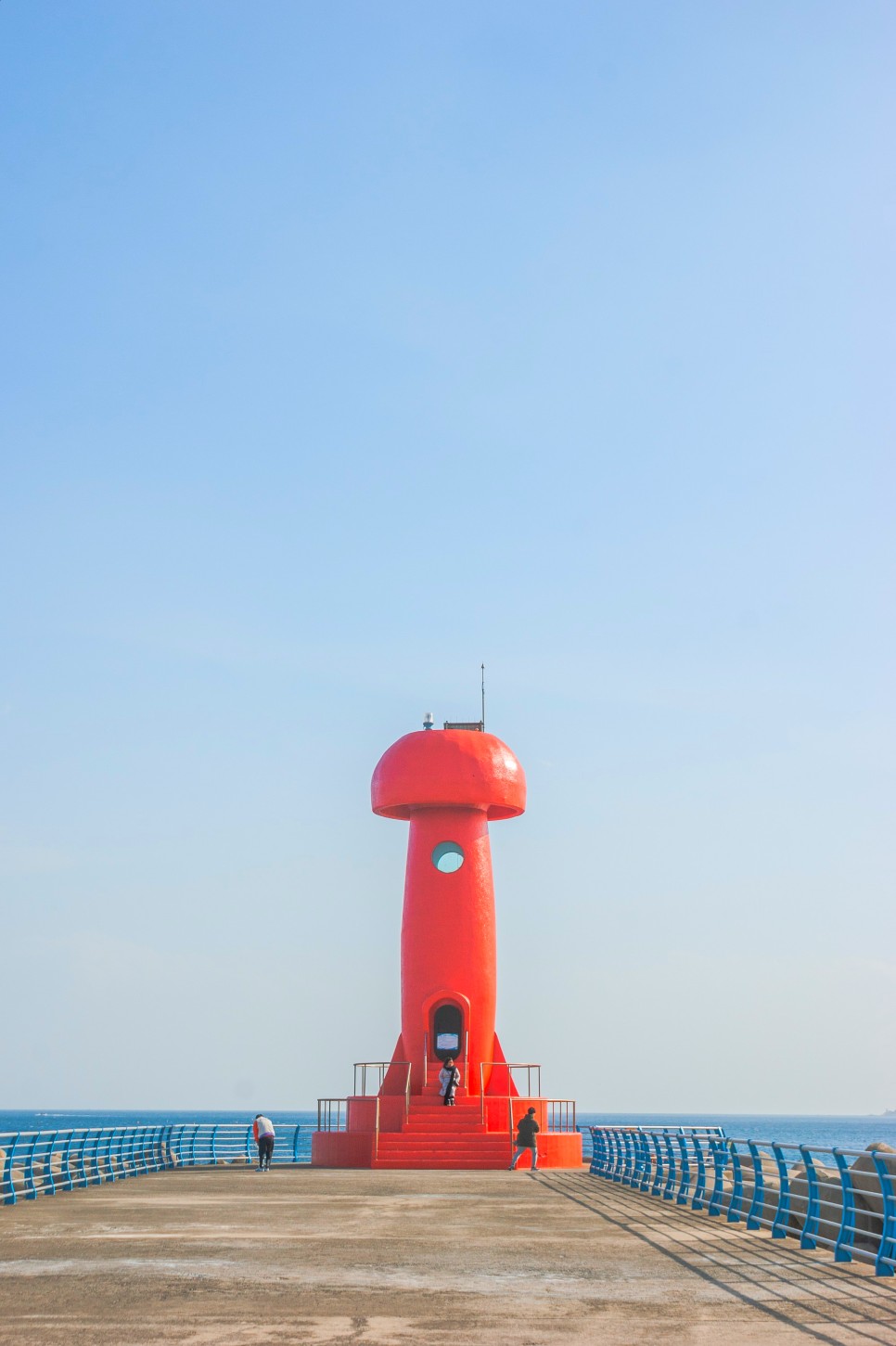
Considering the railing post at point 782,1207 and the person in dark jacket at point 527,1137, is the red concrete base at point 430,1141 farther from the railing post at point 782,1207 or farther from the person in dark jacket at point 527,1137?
the railing post at point 782,1207

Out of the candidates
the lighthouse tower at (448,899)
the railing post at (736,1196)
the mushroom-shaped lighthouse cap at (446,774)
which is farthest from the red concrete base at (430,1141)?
the railing post at (736,1196)

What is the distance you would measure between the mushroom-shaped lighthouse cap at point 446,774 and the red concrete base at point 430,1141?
568 centimetres

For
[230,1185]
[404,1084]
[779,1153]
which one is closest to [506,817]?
[404,1084]

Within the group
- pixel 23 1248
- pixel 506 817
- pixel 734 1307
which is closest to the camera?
pixel 734 1307

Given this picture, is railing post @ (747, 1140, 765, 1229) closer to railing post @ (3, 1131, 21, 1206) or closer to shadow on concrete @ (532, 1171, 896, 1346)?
shadow on concrete @ (532, 1171, 896, 1346)

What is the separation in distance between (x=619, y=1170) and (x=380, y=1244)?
38.5 feet

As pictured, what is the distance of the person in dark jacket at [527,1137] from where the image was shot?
24359 millimetres

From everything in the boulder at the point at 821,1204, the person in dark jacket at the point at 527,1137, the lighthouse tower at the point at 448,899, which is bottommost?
the boulder at the point at 821,1204

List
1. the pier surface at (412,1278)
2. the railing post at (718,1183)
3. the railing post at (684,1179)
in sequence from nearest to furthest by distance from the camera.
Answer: the pier surface at (412,1278), the railing post at (718,1183), the railing post at (684,1179)

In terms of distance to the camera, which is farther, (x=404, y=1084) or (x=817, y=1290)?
(x=404, y=1084)

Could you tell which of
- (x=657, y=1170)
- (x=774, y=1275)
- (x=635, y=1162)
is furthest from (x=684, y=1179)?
(x=774, y=1275)

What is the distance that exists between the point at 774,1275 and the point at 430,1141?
1552 centimetres

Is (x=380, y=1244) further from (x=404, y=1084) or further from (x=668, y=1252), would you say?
(x=404, y=1084)

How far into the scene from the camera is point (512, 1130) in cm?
2580
